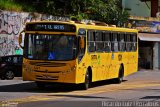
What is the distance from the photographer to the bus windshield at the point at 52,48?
20.4 metres

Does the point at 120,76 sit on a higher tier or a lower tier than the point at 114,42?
lower

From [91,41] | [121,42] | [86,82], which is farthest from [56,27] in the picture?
[121,42]

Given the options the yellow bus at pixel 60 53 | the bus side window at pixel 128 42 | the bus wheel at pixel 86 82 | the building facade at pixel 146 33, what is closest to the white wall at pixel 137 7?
the building facade at pixel 146 33

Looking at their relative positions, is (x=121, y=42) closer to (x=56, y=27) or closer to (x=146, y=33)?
(x=56, y=27)

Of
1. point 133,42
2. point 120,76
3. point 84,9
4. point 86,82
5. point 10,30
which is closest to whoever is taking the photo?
point 86,82

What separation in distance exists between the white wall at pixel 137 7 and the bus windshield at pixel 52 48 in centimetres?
2903

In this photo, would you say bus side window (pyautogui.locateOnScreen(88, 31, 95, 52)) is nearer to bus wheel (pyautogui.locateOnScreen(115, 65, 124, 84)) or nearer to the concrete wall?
bus wheel (pyautogui.locateOnScreen(115, 65, 124, 84))

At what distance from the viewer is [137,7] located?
168 feet

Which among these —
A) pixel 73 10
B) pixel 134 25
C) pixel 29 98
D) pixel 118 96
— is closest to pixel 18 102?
pixel 29 98

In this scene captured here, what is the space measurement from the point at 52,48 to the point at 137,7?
3194 cm

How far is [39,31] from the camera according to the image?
68.1 ft

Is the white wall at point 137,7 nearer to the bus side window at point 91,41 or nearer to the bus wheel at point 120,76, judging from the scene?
the bus wheel at point 120,76

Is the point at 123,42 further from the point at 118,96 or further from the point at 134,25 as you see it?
the point at 134,25

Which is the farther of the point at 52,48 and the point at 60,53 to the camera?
the point at 52,48
